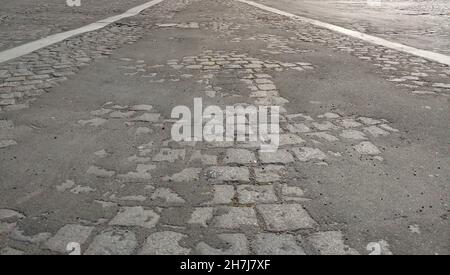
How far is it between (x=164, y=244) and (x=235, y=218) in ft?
2.04

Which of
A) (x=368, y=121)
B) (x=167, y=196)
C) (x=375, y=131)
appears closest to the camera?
(x=167, y=196)

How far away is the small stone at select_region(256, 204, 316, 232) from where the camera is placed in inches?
116

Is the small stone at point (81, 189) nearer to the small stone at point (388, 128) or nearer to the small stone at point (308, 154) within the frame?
the small stone at point (308, 154)

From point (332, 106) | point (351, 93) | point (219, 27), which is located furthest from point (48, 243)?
point (219, 27)

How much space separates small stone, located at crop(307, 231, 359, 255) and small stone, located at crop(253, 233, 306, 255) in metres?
0.13

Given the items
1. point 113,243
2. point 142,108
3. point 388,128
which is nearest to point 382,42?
point 388,128

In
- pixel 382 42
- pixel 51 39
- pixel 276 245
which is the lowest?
pixel 276 245

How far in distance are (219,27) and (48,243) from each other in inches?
406

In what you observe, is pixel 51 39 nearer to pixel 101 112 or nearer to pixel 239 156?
pixel 101 112

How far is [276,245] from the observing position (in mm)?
2742

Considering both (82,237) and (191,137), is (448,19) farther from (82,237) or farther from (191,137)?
(82,237)

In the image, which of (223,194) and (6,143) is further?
(6,143)

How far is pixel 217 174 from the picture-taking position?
3.68m
